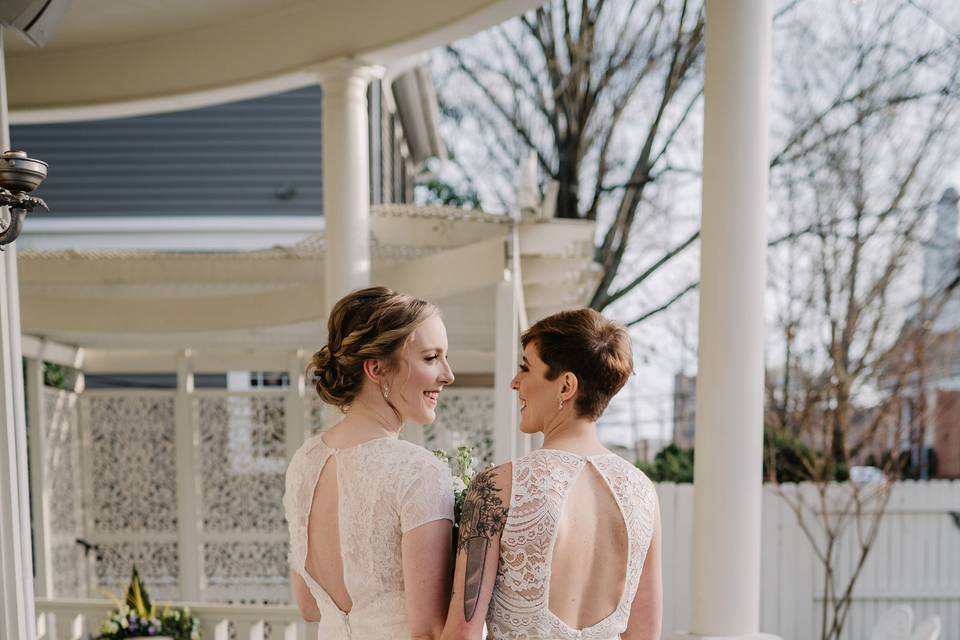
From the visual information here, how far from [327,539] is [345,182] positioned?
2.95 m

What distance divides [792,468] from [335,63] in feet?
20.7

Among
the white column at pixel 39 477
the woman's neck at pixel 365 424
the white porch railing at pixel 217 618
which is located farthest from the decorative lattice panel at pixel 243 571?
the woman's neck at pixel 365 424

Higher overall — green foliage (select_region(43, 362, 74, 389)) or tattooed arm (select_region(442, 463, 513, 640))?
tattooed arm (select_region(442, 463, 513, 640))

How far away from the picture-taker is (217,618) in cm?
495

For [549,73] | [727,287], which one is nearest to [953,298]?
[549,73]

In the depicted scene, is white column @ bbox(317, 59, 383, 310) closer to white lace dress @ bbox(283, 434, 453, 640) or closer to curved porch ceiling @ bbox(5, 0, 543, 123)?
curved porch ceiling @ bbox(5, 0, 543, 123)

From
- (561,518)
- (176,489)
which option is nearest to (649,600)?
(561,518)

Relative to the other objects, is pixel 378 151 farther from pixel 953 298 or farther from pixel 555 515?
pixel 555 515

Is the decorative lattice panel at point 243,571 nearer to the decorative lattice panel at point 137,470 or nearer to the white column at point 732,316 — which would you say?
the decorative lattice panel at point 137,470

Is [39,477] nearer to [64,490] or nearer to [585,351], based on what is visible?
[64,490]

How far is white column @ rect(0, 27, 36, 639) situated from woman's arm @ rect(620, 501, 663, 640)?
1.68 meters

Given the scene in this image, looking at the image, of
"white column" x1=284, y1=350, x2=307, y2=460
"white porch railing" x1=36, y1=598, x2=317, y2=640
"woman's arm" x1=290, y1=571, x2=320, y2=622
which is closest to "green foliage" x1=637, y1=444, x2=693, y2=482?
"white column" x1=284, y1=350, x2=307, y2=460

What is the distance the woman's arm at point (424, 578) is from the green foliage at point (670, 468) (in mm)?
7140

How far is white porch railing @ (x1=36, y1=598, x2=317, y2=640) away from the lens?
15.7 feet
